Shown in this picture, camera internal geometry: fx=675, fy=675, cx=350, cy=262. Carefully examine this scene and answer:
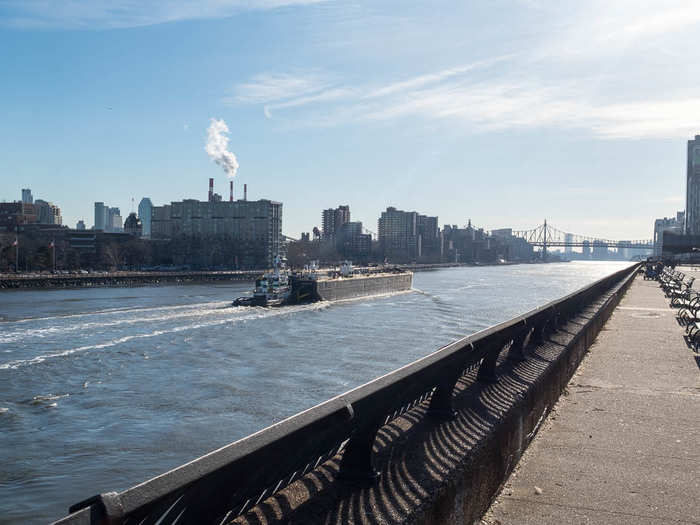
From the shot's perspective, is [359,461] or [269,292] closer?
[359,461]

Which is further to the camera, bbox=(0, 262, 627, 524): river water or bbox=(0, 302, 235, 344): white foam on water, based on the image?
bbox=(0, 302, 235, 344): white foam on water

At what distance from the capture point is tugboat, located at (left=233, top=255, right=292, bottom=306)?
62969 millimetres

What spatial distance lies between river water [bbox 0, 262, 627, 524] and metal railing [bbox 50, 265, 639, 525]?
11000mm

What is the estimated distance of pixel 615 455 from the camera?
7.43 m

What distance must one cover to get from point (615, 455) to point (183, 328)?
3776cm

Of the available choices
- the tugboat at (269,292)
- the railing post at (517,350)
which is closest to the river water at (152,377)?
the tugboat at (269,292)

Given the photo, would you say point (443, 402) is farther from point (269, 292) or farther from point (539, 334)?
point (269, 292)

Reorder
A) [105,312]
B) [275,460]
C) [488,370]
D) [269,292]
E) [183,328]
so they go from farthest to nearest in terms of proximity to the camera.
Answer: [269,292], [105,312], [183,328], [488,370], [275,460]

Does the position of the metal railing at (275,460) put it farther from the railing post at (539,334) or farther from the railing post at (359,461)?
the railing post at (539,334)

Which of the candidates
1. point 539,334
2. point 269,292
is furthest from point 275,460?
point 269,292

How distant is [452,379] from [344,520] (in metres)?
2.74

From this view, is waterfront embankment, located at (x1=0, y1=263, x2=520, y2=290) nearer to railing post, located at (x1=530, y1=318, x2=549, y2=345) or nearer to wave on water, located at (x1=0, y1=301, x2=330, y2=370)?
wave on water, located at (x1=0, y1=301, x2=330, y2=370)

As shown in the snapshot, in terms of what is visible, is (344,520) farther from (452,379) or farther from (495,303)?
(495,303)

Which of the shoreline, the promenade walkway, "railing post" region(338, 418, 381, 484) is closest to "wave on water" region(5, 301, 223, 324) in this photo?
the shoreline
